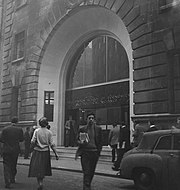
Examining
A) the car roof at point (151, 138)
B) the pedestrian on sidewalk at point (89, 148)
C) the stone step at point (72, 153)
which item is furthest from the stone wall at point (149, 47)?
the pedestrian on sidewalk at point (89, 148)

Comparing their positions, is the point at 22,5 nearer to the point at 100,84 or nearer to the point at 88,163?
the point at 100,84

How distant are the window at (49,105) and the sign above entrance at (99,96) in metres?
1.08

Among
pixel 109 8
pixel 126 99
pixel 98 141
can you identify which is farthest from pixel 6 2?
pixel 98 141

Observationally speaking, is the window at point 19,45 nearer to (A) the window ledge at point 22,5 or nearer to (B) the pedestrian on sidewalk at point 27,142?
(A) the window ledge at point 22,5

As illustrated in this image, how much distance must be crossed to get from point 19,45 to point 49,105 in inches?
223

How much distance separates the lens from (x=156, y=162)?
26.1 ft

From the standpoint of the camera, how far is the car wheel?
8078 millimetres

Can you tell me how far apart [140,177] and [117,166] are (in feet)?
11.7

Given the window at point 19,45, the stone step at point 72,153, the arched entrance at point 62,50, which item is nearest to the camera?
the stone step at point 72,153

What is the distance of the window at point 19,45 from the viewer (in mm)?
23781

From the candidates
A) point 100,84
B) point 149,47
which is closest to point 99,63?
point 100,84

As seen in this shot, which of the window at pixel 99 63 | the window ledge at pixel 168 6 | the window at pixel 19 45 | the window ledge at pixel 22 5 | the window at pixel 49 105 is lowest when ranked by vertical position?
the window at pixel 49 105

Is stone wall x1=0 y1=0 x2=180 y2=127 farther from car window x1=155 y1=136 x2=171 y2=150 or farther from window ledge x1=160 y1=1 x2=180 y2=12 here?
car window x1=155 y1=136 x2=171 y2=150

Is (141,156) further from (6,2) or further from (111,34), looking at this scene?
(6,2)
